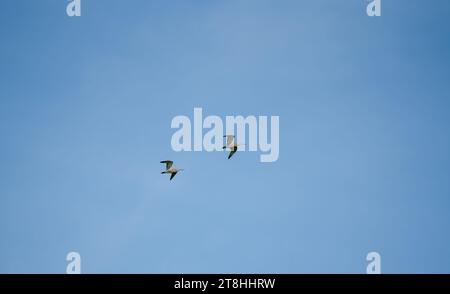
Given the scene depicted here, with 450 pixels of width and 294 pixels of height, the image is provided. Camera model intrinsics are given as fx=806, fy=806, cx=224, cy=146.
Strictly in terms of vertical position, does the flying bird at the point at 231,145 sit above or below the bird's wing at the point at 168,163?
above

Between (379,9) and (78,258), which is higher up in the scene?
(379,9)

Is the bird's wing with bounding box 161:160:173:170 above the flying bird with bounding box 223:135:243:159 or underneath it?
underneath
